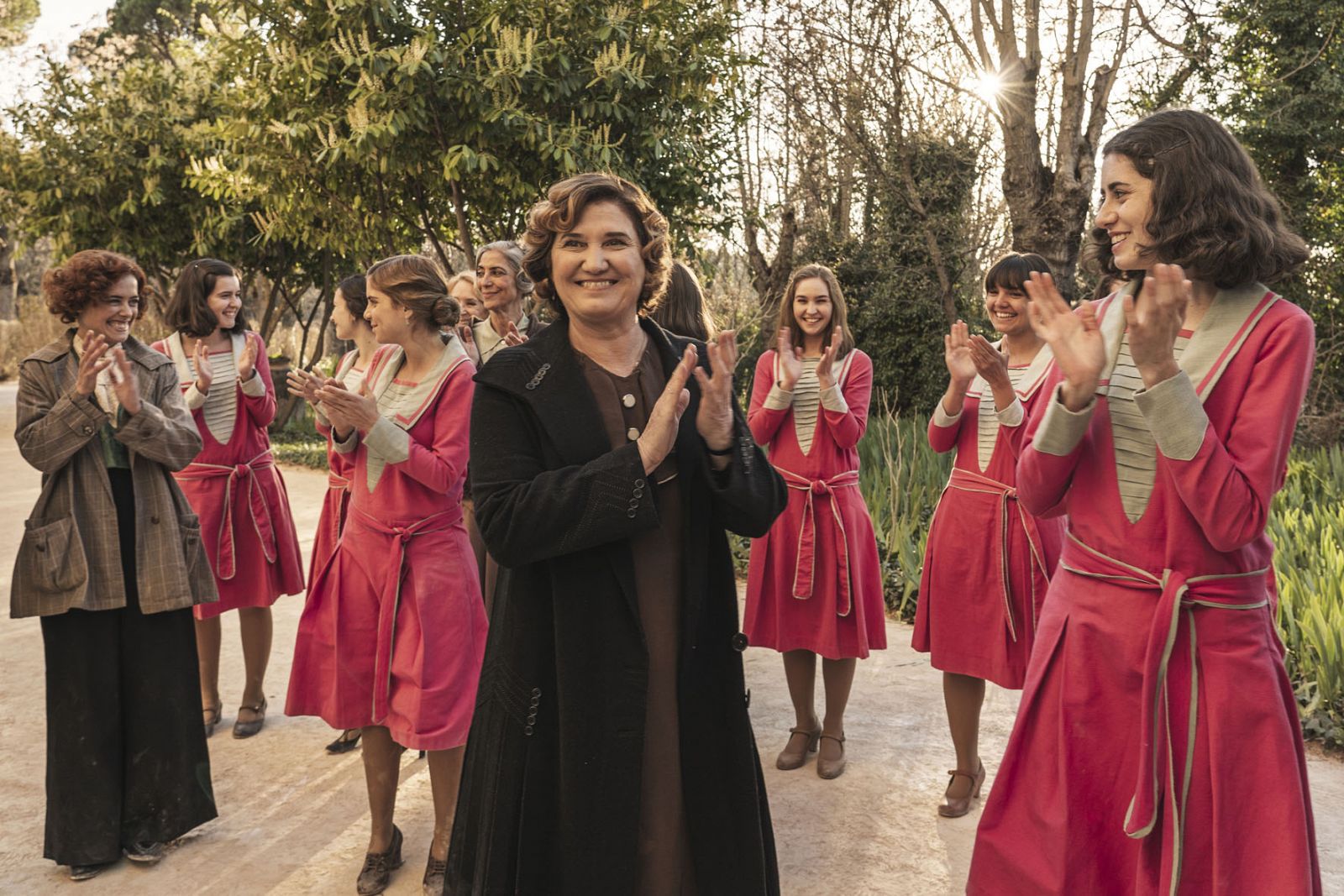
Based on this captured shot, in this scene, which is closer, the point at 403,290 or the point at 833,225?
the point at 403,290

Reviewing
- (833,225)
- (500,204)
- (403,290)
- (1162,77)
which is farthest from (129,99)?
(1162,77)

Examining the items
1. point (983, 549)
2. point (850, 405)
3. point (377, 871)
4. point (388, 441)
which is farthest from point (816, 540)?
point (377, 871)

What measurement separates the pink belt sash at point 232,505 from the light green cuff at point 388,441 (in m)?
1.87

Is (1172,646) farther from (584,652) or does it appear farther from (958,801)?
(958,801)

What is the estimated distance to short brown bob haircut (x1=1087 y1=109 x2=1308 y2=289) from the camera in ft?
6.49

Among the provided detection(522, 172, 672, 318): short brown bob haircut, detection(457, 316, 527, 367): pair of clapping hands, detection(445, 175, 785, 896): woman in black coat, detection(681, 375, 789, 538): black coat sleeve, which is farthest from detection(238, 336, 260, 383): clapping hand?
detection(681, 375, 789, 538): black coat sleeve

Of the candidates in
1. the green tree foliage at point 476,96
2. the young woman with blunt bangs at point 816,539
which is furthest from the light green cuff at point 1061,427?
the green tree foliage at point 476,96

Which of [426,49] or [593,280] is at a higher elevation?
[426,49]

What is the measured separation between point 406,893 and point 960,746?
209 cm

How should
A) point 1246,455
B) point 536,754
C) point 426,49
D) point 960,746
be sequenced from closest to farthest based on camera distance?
point 1246,455, point 536,754, point 960,746, point 426,49

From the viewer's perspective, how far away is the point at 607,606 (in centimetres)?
215

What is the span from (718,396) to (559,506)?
404mm

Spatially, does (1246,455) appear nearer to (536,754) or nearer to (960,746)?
(536,754)

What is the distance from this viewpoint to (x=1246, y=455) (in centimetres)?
194
